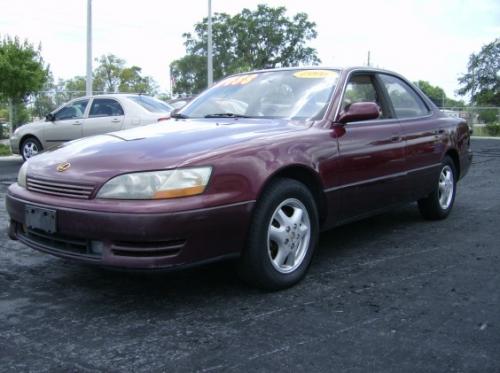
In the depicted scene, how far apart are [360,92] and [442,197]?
1.67 metres

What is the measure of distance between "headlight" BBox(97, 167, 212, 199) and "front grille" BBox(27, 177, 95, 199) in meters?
0.10

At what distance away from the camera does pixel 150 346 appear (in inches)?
103

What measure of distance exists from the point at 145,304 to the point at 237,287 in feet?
1.95

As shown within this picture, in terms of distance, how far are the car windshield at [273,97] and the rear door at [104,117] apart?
6.55 m

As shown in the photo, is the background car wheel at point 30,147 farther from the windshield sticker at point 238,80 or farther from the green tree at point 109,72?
the green tree at point 109,72

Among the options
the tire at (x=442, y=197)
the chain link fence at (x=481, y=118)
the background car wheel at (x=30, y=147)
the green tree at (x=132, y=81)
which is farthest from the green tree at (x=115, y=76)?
the tire at (x=442, y=197)

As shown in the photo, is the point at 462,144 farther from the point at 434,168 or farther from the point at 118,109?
the point at 118,109

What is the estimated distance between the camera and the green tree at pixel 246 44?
60094 mm

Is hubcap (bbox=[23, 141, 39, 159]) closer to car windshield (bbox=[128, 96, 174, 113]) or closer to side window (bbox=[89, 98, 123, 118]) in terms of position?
side window (bbox=[89, 98, 123, 118])

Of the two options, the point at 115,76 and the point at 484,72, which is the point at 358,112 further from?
the point at 484,72

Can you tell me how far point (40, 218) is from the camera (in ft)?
10.3

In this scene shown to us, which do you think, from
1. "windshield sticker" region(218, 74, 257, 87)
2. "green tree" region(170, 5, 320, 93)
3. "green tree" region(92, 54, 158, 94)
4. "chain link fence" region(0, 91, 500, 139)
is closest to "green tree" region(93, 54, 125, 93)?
"green tree" region(92, 54, 158, 94)

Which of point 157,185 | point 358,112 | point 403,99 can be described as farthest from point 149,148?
point 403,99

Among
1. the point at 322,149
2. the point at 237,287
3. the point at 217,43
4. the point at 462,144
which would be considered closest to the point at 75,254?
the point at 237,287
